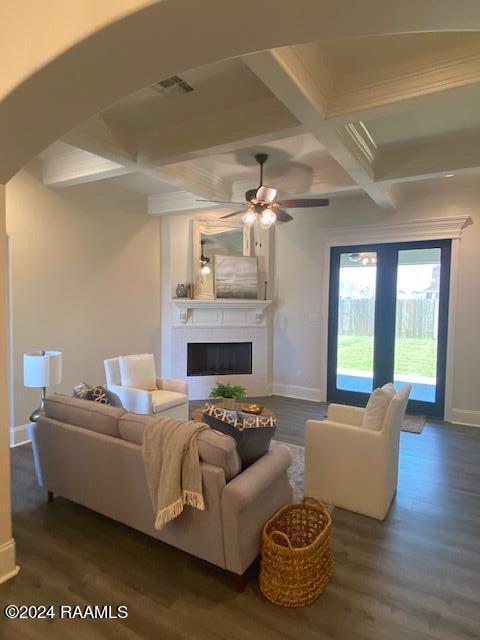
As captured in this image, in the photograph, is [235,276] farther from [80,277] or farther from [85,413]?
[85,413]

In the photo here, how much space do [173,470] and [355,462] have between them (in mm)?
1442

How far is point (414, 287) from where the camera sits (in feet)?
17.3

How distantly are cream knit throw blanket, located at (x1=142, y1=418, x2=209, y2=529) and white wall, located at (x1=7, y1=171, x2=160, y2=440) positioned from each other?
9.09 ft

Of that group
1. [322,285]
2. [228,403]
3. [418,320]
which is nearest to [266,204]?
[228,403]

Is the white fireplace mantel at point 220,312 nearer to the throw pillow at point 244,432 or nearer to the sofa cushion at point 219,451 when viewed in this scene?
the throw pillow at point 244,432

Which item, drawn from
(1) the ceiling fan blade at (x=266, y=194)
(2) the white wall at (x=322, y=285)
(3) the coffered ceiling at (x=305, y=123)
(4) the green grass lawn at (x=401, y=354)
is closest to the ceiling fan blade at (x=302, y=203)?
(1) the ceiling fan blade at (x=266, y=194)

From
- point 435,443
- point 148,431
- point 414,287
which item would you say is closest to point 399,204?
point 414,287

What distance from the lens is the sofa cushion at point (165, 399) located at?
416 centimetres

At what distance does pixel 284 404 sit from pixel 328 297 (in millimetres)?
1750

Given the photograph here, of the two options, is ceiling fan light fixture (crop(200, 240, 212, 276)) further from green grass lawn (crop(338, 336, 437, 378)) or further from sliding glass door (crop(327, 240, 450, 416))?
green grass lawn (crop(338, 336, 437, 378))

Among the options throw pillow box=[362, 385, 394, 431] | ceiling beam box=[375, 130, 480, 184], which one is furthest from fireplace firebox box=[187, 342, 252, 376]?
throw pillow box=[362, 385, 394, 431]

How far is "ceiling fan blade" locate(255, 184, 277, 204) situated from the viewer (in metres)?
3.69

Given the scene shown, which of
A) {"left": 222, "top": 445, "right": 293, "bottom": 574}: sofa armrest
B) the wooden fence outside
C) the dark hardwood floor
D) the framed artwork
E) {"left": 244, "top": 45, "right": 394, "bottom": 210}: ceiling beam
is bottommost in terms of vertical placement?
the dark hardwood floor

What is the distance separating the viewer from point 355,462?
2832mm
